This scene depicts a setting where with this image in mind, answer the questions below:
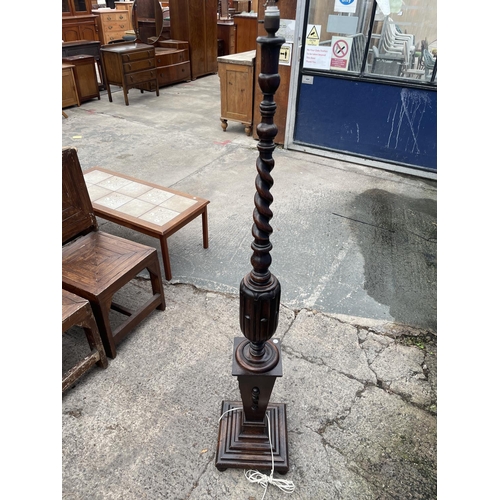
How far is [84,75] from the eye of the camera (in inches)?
255

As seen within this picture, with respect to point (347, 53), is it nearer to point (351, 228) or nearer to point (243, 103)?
point (243, 103)

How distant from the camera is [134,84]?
22.0 ft

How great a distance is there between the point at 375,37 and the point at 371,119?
2.85 ft

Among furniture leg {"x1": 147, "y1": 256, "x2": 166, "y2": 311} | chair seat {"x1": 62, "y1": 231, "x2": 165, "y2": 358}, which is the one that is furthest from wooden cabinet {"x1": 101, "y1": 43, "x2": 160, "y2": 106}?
furniture leg {"x1": 147, "y1": 256, "x2": 166, "y2": 311}

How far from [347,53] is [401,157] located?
1.37 meters

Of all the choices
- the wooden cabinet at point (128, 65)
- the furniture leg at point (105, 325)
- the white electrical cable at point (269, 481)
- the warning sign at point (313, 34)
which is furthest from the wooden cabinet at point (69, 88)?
the white electrical cable at point (269, 481)

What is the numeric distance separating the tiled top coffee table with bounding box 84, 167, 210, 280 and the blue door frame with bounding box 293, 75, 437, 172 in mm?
2585

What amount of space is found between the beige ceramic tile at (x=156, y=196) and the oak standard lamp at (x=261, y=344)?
1642 millimetres

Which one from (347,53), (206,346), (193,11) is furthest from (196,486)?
(193,11)

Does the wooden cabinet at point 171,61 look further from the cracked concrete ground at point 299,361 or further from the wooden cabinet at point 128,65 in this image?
the cracked concrete ground at point 299,361

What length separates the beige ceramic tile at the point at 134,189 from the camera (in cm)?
299

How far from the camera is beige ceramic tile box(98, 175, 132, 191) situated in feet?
10.1

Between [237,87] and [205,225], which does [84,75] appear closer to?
[237,87]

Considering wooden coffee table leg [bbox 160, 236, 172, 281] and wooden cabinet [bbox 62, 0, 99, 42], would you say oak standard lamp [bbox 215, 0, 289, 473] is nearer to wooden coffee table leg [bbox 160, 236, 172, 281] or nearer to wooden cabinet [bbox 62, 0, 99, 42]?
wooden coffee table leg [bbox 160, 236, 172, 281]
